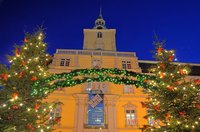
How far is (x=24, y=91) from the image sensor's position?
925 cm

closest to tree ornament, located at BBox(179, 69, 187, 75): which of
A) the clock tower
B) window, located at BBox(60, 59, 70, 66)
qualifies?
window, located at BBox(60, 59, 70, 66)

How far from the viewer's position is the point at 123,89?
22203mm

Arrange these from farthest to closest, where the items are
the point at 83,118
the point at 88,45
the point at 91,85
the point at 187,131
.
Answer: the point at 88,45, the point at 91,85, the point at 83,118, the point at 187,131

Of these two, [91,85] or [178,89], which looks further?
[91,85]

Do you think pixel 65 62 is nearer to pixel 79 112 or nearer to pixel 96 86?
pixel 96 86

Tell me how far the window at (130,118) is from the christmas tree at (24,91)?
483 inches

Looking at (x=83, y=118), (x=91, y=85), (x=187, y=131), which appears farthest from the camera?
(x=91, y=85)

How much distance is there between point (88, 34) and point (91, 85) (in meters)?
11.1

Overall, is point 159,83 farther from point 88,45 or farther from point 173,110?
point 88,45

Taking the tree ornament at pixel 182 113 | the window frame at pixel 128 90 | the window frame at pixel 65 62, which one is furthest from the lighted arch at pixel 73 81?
the window frame at pixel 65 62

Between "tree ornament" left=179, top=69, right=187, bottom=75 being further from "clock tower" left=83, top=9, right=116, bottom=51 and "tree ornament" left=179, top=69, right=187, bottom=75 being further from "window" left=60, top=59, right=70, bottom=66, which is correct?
"clock tower" left=83, top=9, right=116, bottom=51

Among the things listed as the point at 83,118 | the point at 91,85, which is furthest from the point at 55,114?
the point at 91,85

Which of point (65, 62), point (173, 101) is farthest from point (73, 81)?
point (65, 62)

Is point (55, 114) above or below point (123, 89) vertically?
below
